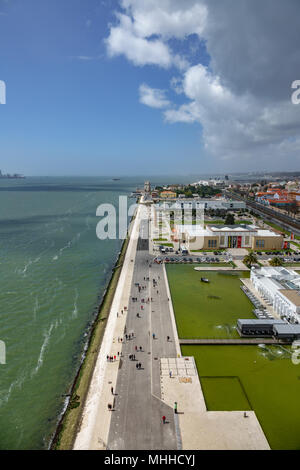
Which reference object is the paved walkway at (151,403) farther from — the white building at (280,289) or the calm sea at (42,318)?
the white building at (280,289)

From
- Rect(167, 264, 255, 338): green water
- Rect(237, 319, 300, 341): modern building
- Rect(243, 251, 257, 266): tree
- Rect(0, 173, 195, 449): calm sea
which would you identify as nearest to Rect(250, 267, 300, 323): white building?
Rect(237, 319, 300, 341): modern building

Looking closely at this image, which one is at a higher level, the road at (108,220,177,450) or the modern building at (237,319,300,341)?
the modern building at (237,319,300,341)

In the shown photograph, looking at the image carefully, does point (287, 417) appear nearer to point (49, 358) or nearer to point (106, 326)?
point (106, 326)

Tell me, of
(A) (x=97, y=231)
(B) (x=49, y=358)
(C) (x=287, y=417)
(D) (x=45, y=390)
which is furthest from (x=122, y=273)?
(A) (x=97, y=231)

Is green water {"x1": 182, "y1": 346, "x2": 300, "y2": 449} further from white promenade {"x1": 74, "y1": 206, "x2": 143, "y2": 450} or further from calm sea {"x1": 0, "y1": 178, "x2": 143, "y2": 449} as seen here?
calm sea {"x1": 0, "y1": 178, "x2": 143, "y2": 449}

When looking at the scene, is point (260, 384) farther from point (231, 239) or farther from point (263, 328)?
point (231, 239)
